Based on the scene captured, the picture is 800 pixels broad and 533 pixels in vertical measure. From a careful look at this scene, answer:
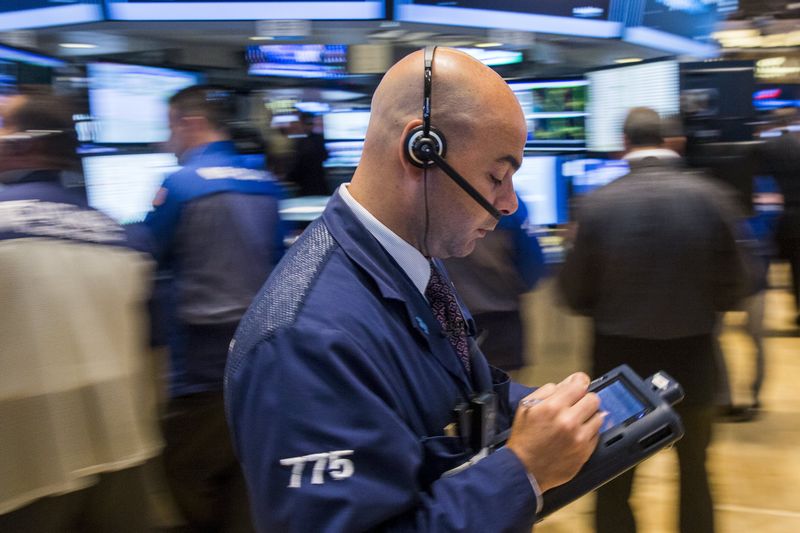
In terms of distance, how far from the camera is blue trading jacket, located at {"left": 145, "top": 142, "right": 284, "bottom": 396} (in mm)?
2578

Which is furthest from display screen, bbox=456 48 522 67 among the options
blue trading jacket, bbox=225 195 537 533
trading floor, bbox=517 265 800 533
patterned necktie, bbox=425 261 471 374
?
blue trading jacket, bbox=225 195 537 533

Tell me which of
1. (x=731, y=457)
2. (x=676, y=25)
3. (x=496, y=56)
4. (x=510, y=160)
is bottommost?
(x=731, y=457)

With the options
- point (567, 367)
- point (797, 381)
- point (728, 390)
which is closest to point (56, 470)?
point (728, 390)

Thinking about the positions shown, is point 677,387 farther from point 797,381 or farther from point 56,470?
point 797,381

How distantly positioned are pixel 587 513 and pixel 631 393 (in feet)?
8.16

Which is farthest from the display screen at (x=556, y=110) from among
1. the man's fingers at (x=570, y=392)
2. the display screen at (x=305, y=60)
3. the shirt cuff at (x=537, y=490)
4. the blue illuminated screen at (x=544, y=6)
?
the shirt cuff at (x=537, y=490)

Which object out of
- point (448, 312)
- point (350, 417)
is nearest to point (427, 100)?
point (448, 312)

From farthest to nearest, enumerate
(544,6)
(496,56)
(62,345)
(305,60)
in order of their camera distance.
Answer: (305,60) < (496,56) < (544,6) < (62,345)

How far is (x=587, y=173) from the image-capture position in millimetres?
4297

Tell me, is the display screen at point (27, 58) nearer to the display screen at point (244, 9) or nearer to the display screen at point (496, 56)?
the display screen at point (244, 9)

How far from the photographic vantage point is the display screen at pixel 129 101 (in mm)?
3578

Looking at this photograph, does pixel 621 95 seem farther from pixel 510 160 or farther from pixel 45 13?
pixel 510 160

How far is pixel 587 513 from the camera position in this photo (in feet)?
11.2

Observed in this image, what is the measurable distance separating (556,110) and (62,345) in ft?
10.6
